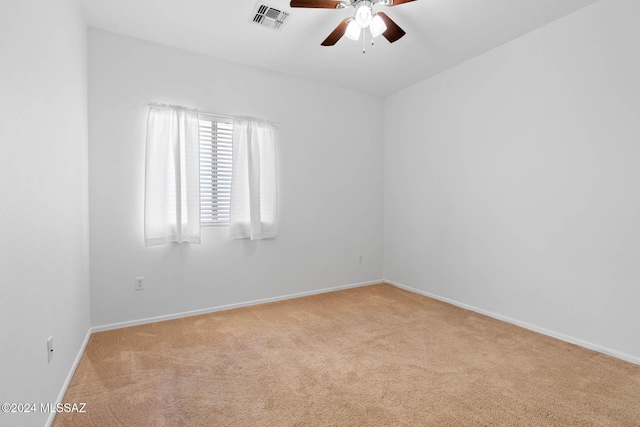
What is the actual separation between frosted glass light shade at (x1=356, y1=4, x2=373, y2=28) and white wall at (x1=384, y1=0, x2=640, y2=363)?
1835 millimetres

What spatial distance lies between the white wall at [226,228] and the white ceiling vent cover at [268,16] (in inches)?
35.4

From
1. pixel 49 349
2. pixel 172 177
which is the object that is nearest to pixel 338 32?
pixel 172 177

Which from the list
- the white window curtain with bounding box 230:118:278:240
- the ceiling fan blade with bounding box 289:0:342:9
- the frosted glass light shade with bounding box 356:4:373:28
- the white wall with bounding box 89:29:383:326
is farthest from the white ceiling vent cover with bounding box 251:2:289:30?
the white window curtain with bounding box 230:118:278:240

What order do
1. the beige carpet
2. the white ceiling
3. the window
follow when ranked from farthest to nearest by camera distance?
the window
the white ceiling
the beige carpet

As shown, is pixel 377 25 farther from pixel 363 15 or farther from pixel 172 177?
pixel 172 177

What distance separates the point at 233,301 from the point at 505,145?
3.49 metres

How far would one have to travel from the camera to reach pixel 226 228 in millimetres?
3633

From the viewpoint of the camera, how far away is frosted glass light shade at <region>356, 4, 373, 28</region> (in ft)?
7.56

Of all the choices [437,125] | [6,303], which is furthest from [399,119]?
[6,303]

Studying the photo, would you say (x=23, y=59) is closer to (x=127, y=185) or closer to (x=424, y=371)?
(x=127, y=185)

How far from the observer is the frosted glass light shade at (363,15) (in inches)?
90.7

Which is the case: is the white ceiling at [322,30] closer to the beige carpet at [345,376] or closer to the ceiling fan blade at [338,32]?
the ceiling fan blade at [338,32]

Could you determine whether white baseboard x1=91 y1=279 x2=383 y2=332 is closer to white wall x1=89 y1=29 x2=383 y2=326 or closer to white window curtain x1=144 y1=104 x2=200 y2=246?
white wall x1=89 y1=29 x2=383 y2=326

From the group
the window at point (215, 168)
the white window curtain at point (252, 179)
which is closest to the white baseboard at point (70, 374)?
the window at point (215, 168)
